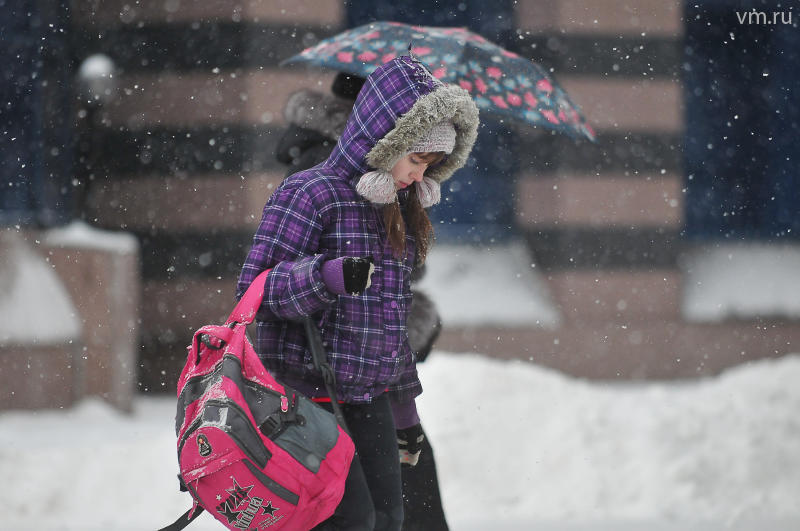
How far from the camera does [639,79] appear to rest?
9.77 metres

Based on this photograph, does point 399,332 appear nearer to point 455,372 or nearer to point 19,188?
point 455,372

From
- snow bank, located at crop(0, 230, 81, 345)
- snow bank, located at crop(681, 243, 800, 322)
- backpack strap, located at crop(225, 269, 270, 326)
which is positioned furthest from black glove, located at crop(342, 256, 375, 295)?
snow bank, located at crop(681, 243, 800, 322)

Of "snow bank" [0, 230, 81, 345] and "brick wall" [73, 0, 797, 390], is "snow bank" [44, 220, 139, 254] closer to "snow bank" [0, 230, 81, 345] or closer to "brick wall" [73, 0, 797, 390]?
"snow bank" [0, 230, 81, 345]

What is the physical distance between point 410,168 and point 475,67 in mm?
1278

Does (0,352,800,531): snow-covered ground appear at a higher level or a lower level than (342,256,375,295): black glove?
lower

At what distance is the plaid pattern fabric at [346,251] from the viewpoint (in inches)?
109

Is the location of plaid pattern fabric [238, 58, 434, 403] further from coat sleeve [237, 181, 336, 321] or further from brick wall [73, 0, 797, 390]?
brick wall [73, 0, 797, 390]

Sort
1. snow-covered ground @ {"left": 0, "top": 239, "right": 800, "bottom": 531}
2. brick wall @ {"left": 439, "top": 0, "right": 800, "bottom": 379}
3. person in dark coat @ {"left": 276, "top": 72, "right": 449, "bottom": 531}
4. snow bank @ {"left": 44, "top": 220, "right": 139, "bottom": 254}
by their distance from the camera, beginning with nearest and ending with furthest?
person in dark coat @ {"left": 276, "top": 72, "right": 449, "bottom": 531}, snow-covered ground @ {"left": 0, "top": 239, "right": 800, "bottom": 531}, snow bank @ {"left": 44, "top": 220, "right": 139, "bottom": 254}, brick wall @ {"left": 439, "top": 0, "right": 800, "bottom": 379}

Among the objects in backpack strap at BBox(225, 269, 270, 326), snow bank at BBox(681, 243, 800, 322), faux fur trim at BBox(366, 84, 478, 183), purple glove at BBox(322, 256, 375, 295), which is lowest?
snow bank at BBox(681, 243, 800, 322)

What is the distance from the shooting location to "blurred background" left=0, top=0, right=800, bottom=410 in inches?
367

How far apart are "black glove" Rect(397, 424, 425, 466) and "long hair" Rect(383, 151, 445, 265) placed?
0.61m

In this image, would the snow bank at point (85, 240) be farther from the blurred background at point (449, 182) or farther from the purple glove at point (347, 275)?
the purple glove at point (347, 275)

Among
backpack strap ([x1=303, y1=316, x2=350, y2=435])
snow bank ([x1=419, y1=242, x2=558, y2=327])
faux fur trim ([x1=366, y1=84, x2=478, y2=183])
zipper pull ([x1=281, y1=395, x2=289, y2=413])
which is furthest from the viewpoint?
snow bank ([x1=419, y1=242, x2=558, y2=327])

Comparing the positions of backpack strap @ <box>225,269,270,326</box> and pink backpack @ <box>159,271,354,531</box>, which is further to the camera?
backpack strap @ <box>225,269,270,326</box>
